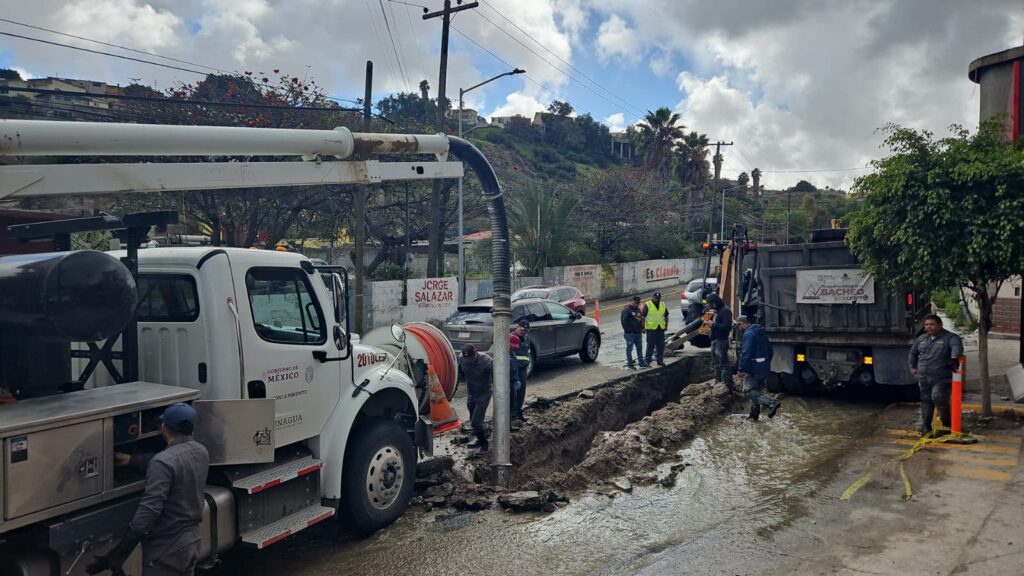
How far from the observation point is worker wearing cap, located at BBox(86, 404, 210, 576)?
3.95 metres

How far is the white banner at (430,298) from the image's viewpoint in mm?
22703

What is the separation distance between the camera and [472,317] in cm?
1339

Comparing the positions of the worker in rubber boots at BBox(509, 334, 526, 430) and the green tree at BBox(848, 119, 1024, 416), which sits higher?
the green tree at BBox(848, 119, 1024, 416)

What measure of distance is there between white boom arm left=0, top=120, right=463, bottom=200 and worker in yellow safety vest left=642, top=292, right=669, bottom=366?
893 centimetres

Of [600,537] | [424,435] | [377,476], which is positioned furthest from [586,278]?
[377,476]

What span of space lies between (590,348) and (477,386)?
23.3 feet

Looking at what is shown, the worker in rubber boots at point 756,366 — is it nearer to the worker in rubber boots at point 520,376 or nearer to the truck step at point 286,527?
the worker in rubber boots at point 520,376

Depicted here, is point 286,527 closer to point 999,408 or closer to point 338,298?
point 338,298

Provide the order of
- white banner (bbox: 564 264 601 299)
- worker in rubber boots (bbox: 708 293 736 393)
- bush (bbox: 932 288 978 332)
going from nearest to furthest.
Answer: worker in rubber boots (bbox: 708 293 736 393)
bush (bbox: 932 288 978 332)
white banner (bbox: 564 264 601 299)

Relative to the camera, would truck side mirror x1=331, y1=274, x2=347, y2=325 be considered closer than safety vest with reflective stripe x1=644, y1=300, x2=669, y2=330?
Yes

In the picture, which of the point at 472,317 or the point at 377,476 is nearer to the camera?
the point at 377,476

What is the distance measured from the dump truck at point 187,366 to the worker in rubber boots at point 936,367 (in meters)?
6.44

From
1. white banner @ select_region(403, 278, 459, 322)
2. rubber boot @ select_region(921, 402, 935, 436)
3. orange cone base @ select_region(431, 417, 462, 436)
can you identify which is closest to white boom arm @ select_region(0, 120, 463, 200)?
orange cone base @ select_region(431, 417, 462, 436)

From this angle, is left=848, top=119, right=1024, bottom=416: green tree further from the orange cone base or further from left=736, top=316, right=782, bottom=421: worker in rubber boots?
the orange cone base
